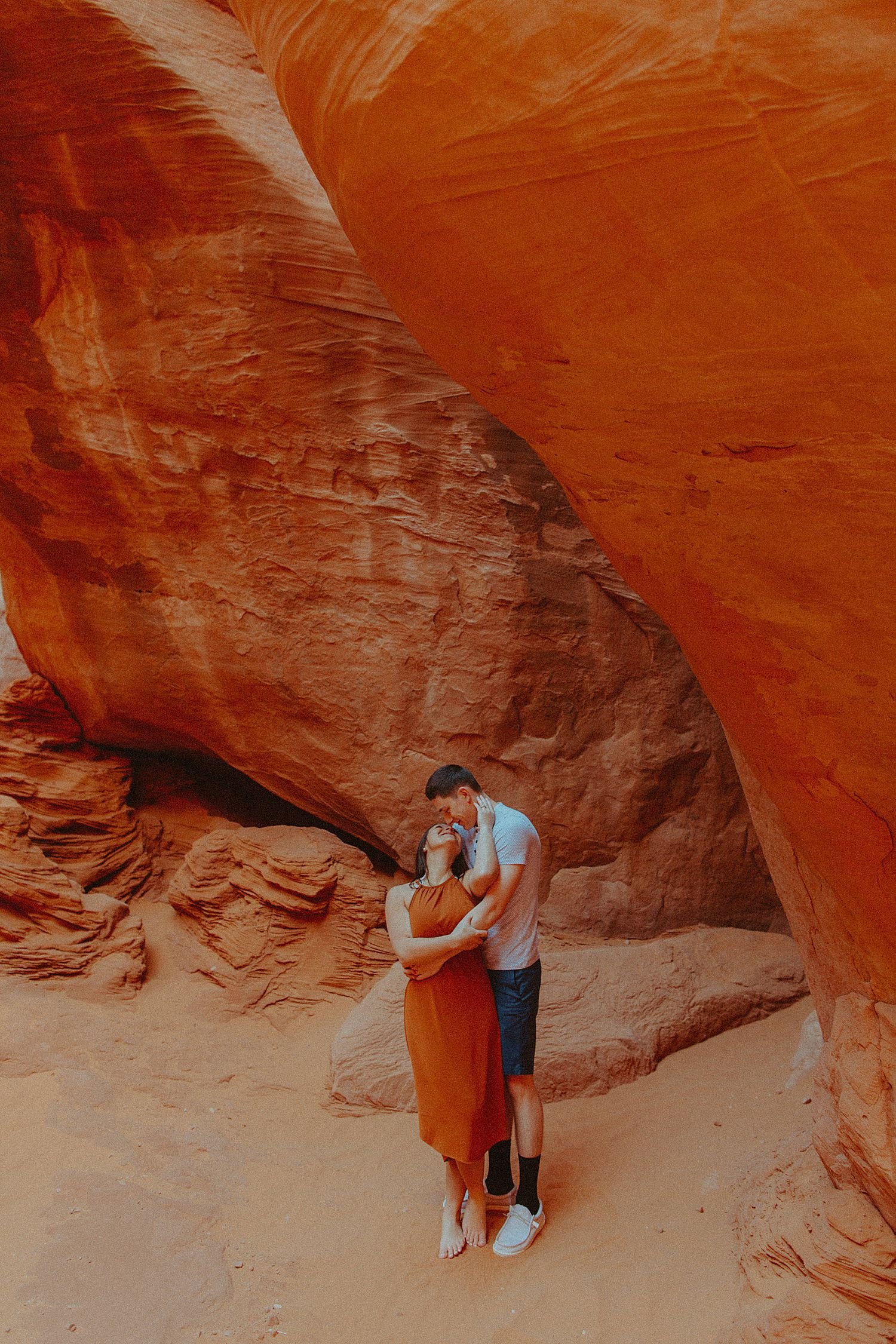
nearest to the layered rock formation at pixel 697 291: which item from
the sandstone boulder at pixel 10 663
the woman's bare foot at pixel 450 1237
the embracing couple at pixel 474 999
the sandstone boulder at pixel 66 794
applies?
the embracing couple at pixel 474 999

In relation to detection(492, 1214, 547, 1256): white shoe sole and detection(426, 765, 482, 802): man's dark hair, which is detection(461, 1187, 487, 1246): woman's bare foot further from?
detection(426, 765, 482, 802): man's dark hair

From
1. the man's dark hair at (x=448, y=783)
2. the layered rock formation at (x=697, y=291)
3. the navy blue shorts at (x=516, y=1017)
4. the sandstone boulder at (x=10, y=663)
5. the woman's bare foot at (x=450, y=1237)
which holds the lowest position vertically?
Answer: the sandstone boulder at (x=10, y=663)

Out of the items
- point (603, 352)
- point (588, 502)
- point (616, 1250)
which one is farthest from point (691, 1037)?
point (603, 352)

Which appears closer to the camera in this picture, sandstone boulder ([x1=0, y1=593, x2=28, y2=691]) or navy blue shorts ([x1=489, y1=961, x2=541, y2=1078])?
navy blue shorts ([x1=489, y1=961, x2=541, y2=1078])

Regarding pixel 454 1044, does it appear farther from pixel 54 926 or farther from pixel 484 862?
pixel 54 926

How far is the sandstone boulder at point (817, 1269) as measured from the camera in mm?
2662

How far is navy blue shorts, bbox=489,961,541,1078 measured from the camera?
356cm

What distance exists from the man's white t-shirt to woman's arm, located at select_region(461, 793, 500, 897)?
0.13 feet

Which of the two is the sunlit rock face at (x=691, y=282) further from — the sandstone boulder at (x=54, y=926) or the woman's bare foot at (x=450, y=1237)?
the sandstone boulder at (x=54, y=926)

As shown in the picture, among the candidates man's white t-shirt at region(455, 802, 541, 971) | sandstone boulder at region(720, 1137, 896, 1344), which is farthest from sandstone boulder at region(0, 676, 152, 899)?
sandstone boulder at region(720, 1137, 896, 1344)

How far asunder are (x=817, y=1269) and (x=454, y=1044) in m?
1.24

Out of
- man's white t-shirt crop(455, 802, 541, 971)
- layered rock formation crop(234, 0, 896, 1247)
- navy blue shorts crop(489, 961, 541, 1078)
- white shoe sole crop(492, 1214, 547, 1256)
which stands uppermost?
layered rock formation crop(234, 0, 896, 1247)

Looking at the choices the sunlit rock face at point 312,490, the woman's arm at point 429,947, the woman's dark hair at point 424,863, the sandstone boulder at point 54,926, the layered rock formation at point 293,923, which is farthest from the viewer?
the layered rock formation at point 293,923

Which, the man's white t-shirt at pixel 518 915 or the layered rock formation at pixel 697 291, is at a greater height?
the layered rock formation at pixel 697 291
